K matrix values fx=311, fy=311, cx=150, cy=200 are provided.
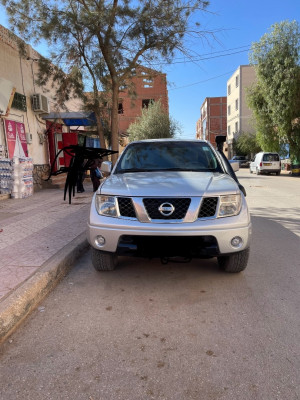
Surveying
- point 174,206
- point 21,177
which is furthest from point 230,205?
point 21,177

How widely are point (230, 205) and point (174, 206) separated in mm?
642

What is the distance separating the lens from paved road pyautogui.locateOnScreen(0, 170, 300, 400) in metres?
2.05

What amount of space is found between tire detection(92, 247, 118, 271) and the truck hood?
2.56 feet

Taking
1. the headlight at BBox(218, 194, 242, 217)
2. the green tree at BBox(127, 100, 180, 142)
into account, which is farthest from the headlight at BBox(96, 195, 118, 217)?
the green tree at BBox(127, 100, 180, 142)

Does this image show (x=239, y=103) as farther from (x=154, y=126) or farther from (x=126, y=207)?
(x=126, y=207)

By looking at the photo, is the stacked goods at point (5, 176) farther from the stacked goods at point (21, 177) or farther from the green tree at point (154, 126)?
the green tree at point (154, 126)

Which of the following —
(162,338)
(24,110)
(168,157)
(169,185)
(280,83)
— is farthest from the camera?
(280,83)

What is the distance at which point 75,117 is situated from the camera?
14852 millimetres

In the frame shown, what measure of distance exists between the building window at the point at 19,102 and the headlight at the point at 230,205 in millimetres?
10629

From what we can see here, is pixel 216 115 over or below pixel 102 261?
over

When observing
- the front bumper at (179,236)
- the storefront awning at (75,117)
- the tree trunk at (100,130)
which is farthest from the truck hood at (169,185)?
the storefront awning at (75,117)

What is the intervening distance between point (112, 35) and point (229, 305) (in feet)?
32.8

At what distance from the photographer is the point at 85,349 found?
2.47 metres

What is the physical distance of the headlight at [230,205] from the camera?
134 inches
